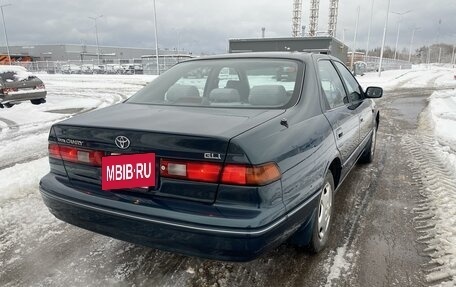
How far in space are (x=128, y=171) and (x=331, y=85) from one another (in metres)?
2.12

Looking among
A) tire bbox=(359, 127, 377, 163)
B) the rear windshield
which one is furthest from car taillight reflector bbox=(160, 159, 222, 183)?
tire bbox=(359, 127, 377, 163)

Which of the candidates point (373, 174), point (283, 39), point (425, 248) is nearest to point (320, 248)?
point (425, 248)

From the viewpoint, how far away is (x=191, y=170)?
2.01m

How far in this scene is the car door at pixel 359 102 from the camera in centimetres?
391

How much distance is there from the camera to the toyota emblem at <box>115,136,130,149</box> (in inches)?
84.0

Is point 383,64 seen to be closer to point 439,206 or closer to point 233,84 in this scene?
point 439,206

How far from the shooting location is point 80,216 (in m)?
2.36

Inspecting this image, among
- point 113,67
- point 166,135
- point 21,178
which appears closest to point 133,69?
point 113,67

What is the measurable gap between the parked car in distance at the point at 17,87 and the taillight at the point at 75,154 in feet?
35.2

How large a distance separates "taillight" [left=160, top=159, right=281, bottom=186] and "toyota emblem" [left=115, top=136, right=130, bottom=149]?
25cm

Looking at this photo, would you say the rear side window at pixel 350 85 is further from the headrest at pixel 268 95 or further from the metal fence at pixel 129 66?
the metal fence at pixel 129 66

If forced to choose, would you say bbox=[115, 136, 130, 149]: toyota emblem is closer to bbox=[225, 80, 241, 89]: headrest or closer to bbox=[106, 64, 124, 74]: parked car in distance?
bbox=[225, 80, 241, 89]: headrest

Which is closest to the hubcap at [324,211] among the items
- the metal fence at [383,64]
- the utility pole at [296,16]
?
the metal fence at [383,64]

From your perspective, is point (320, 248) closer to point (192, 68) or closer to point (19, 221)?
point (192, 68)
